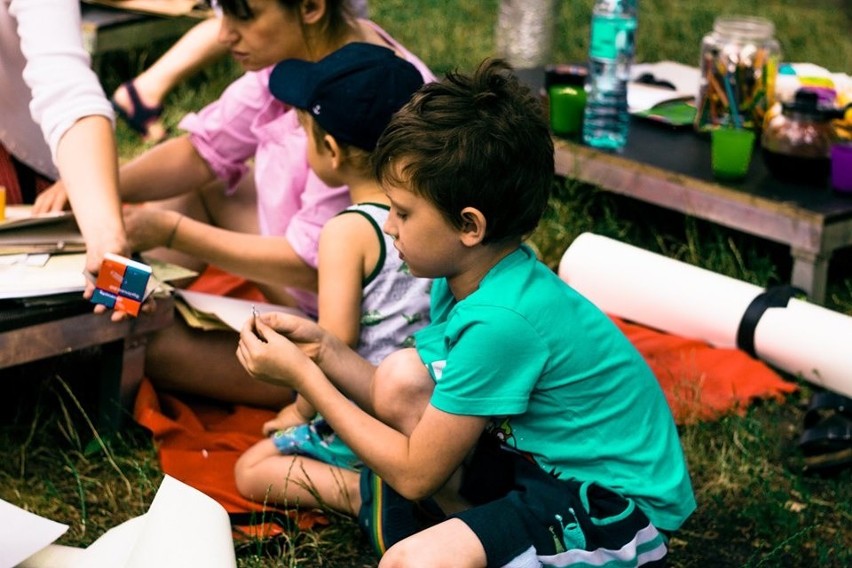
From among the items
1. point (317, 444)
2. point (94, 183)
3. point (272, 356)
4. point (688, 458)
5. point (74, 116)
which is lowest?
point (688, 458)

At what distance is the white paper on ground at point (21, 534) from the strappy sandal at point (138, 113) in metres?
2.64

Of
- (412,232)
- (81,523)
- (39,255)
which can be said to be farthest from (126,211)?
(412,232)

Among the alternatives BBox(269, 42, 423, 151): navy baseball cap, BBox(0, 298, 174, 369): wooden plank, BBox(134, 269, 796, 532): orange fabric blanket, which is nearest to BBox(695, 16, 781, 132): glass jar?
BBox(134, 269, 796, 532): orange fabric blanket

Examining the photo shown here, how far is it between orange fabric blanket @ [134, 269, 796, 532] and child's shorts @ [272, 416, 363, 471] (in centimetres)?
12

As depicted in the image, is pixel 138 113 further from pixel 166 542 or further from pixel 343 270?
pixel 166 542

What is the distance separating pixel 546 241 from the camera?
3.76 metres

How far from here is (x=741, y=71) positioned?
385 centimetres

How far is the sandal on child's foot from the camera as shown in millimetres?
2334

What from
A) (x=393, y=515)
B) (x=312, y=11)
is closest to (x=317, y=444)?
(x=393, y=515)

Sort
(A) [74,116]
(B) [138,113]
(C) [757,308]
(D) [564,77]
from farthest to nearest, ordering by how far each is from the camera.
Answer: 1. (B) [138,113]
2. (D) [564,77]
3. (C) [757,308]
4. (A) [74,116]

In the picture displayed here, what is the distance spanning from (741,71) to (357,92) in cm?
169

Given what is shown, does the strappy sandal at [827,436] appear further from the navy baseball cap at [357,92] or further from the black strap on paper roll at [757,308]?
the navy baseball cap at [357,92]

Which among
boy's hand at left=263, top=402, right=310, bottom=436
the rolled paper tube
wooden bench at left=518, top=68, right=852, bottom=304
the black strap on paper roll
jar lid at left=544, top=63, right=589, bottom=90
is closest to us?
boy's hand at left=263, top=402, right=310, bottom=436

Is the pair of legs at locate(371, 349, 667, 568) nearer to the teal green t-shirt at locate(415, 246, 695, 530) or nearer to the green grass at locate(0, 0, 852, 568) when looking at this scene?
the teal green t-shirt at locate(415, 246, 695, 530)
